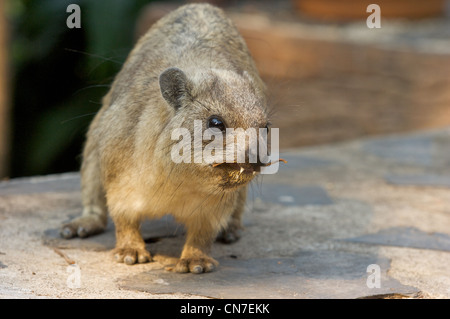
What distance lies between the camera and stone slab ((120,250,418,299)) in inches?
185

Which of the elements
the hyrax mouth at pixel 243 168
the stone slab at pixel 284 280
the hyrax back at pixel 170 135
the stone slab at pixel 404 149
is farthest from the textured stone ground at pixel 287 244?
the hyrax mouth at pixel 243 168

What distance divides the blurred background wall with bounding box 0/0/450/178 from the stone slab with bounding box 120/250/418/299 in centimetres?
653

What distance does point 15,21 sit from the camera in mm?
14000

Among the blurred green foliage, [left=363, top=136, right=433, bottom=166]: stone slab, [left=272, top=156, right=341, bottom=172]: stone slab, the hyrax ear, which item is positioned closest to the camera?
the hyrax ear

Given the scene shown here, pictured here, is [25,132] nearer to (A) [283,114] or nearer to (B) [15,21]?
(B) [15,21]

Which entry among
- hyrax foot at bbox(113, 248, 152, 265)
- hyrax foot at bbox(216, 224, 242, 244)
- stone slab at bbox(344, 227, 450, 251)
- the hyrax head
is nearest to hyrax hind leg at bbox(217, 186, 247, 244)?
hyrax foot at bbox(216, 224, 242, 244)

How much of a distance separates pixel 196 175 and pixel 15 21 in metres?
10.7

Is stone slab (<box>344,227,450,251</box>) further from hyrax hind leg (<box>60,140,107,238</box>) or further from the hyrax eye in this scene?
hyrax hind leg (<box>60,140,107,238</box>)

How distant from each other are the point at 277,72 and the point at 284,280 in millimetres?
8348
